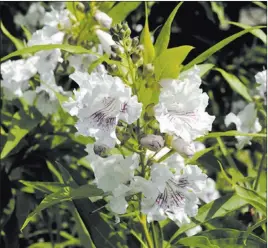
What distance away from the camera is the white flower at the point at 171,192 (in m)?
1.68

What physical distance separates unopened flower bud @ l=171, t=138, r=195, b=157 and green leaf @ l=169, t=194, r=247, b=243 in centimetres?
31

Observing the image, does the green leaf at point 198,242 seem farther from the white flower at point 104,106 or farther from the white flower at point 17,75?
the white flower at point 17,75

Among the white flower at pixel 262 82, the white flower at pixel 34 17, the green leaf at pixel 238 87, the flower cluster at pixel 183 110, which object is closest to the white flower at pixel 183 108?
the flower cluster at pixel 183 110

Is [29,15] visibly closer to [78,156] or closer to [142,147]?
[78,156]

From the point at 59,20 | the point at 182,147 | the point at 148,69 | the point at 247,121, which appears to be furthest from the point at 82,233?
the point at 59,20

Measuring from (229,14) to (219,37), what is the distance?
14cm

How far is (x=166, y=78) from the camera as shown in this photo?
1663 mm

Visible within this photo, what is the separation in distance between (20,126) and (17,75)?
8.4 inches

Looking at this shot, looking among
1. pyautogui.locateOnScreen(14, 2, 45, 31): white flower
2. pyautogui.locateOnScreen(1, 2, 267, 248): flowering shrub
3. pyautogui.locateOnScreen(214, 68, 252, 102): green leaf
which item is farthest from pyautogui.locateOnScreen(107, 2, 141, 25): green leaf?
pyautogui.locateOnScreen(14, 2, 45, 31): white flower

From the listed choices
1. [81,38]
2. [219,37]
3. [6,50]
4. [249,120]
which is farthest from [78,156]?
[219,37]

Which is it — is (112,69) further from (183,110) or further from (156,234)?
(156,234)

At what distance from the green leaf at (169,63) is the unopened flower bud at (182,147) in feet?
0.55

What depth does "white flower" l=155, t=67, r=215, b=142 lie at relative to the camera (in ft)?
5.31

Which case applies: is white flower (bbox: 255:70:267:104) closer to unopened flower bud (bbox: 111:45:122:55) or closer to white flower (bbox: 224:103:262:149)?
white flower (bbox: 224:103:262:149)
